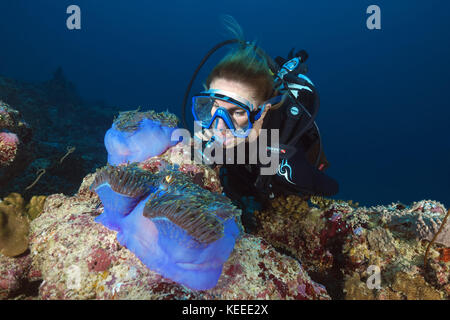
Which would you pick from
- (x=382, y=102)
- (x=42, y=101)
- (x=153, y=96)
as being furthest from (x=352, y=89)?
(x=42, y=101)

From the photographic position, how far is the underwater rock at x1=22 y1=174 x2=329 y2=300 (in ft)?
4.65

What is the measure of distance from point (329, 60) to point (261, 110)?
114 metres

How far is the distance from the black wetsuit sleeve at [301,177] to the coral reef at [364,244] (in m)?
0.38

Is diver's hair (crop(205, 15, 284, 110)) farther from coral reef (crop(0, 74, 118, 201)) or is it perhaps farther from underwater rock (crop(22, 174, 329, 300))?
coral reef (crop(0, 74, 118, 201))

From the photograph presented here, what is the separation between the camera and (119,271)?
59.4 inches

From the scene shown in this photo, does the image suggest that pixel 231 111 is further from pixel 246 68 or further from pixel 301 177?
pixel 301 177

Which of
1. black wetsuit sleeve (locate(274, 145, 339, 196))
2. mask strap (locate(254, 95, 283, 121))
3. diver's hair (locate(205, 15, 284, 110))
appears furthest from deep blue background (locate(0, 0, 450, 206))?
diver's hair (locate(205, 15, 284, 110))

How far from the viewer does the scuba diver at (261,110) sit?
3.14m

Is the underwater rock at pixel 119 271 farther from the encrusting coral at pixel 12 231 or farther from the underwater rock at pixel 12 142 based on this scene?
the underwater rock at pixel 12 142

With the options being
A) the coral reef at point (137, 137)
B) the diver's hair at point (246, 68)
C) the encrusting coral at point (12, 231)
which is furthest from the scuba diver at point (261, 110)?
the encrusting coral at point (12, 231)

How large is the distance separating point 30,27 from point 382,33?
130 m

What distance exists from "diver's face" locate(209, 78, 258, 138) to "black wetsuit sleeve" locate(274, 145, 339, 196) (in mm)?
905

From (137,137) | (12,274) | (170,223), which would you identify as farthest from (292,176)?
(12,274)

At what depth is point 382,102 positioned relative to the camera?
8594cm
